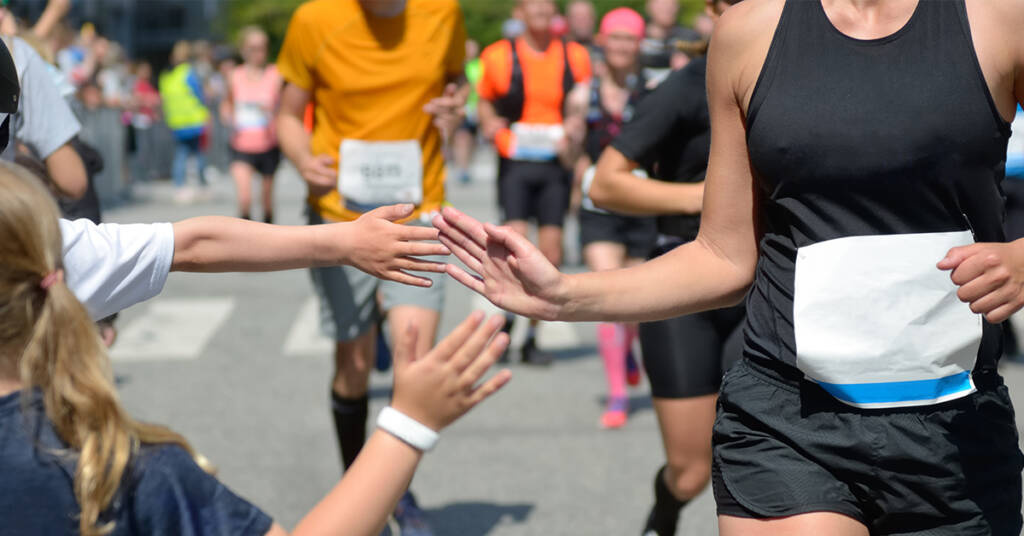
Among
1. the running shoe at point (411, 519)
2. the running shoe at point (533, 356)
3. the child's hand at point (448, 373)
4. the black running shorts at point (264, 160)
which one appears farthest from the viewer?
the black running shorts at point (264, 160)

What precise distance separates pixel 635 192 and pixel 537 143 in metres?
4.51

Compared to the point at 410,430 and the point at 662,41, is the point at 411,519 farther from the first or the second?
the point at 662,41

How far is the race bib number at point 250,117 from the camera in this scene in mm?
13609

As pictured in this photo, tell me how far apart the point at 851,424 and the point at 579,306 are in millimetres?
530

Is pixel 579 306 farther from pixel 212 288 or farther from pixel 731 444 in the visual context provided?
pixel 212 288

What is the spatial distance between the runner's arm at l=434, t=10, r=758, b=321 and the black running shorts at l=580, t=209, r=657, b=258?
464cm

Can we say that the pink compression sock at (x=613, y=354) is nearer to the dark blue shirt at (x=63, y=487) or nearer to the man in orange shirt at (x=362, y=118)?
the man in orange shirt at (x=362, y=118)

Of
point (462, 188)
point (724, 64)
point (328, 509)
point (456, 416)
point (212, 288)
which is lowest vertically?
point (462, 188)

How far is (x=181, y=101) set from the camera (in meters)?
19.5

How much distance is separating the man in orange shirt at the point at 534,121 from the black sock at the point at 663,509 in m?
4.20

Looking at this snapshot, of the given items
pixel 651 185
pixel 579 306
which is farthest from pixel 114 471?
pixel 651 185

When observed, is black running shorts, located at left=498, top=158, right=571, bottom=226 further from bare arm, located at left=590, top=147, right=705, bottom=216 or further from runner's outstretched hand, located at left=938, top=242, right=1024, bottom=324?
runner's outstretched hand, located at left=938, top=242, right=1024, bottom=324

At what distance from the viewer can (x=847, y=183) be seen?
238 cm

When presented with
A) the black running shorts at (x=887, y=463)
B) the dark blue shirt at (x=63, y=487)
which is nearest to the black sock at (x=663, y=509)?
the black running shorts at (x=887, y=463)
